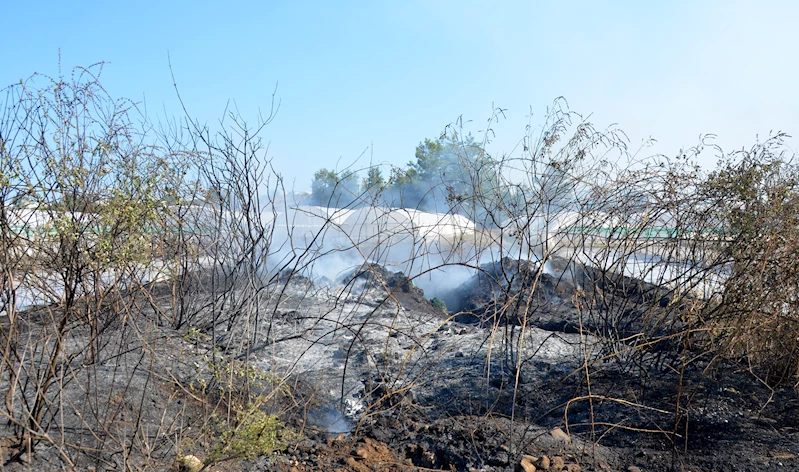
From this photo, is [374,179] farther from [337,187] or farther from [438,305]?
[438,305]

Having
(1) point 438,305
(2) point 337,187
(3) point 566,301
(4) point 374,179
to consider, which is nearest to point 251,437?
(4) point 374,179

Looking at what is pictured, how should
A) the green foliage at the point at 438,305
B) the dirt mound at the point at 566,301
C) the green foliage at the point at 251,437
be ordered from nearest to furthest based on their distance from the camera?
1. the green foliage at the point at 251,437
2. the dirt mound at the point at 566,301
3. the green foliage at the point at 438,305

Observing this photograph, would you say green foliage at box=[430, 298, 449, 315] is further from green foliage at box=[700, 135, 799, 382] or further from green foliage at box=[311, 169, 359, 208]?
green foliage at box=[700, 135, 799, 382]

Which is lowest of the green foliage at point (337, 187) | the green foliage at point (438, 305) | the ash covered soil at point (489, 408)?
the ash covered soil at point (489, 408)

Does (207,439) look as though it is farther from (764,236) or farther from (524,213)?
(764,236)

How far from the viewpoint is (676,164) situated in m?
4.58

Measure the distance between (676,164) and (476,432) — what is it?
2.51 meters

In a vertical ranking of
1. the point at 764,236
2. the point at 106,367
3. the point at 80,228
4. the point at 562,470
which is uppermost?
the point at 764,236

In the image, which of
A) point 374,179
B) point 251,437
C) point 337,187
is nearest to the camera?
point 251,437

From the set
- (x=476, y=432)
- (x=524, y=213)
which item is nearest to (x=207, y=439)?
(x=476, y=432)

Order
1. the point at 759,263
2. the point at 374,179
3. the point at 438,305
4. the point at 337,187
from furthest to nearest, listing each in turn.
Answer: the point at 438,305 < the point at 337,187 < the point at 374,179 < the point at 759,263

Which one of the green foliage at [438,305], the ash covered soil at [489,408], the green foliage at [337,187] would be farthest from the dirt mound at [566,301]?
the green foliage at [337,187]

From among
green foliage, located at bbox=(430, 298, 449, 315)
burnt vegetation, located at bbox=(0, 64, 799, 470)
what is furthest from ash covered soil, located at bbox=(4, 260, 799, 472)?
green foliage, located at bbox=(430, 298, 449, 315)

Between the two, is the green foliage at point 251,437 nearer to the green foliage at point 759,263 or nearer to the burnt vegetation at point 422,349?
the burnt vegetation at point 422,349
